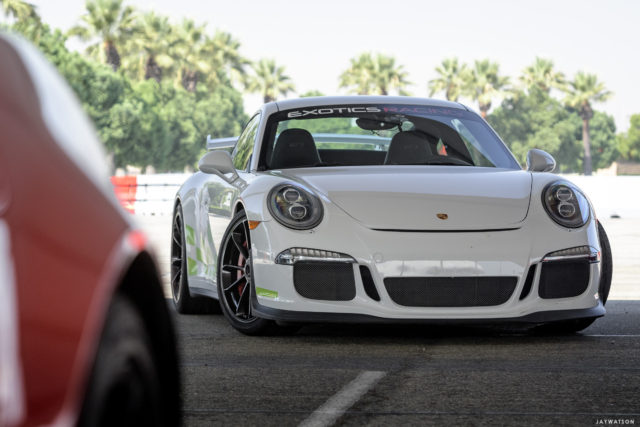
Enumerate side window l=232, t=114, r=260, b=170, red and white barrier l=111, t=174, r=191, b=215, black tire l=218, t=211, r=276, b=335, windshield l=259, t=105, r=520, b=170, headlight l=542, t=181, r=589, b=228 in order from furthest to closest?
red and white barrier l=111, t=174, r=191, b=215 < side window l=232, t=114, r=260, b=170 < windshield l=259, t=105, r=520, b=170 < black tire l=218, t=211, r=276, b=335 < headlight l=542, t=181, r=589, b=228

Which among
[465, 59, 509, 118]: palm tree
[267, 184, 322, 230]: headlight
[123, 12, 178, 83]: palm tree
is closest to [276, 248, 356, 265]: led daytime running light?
[267, 184, 322, 230]: headlight

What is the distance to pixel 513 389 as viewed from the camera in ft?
17.1

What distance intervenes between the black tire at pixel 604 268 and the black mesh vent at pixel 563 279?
336 millimetres

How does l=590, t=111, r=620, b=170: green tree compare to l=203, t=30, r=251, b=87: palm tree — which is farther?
l=590, t=111, r=620, b=170: green tree

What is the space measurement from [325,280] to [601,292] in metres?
1.74

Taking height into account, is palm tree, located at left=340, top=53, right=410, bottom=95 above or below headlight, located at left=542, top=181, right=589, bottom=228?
below

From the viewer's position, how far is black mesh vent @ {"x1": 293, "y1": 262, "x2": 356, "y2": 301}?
6.47 m

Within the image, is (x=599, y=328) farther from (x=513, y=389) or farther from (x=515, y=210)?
(x=513, y=389)

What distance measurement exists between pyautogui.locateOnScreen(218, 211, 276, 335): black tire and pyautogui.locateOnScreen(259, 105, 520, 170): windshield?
63 centimetres

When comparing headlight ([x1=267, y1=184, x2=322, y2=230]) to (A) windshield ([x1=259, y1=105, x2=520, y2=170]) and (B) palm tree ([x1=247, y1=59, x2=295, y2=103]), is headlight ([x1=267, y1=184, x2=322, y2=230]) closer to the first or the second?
(A) windshield ([x1=259, y1=105, x2=520, y2=170])

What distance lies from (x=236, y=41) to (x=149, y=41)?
12.9m

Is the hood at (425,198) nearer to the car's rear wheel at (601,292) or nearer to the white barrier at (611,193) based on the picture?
the car's rear wheel at (601,292)

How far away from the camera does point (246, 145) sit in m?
8.38

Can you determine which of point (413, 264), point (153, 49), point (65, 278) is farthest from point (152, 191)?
point (153, 49)
